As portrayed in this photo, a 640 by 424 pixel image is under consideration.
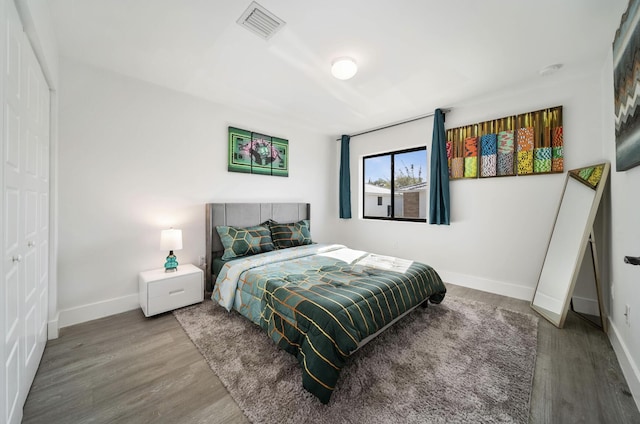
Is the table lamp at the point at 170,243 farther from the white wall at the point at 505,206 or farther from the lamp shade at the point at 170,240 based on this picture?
the white wall at the point at 505,206

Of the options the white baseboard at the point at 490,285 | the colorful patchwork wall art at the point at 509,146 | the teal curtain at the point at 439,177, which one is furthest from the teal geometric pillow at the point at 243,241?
the colorful patchwork wall art at the point at 509,146

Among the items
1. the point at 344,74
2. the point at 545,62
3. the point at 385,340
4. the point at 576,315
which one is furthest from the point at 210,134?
the point at 576,315

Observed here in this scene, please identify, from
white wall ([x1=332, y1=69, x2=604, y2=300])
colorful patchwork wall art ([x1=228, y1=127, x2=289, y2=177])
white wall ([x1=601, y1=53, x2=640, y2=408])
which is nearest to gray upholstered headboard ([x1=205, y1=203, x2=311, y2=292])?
colorful patchwork wall art ([x1=228, y1=127, x2=289, y2=177])

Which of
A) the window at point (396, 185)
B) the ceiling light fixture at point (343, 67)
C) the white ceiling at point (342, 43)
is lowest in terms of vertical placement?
the window at point (396, 185)

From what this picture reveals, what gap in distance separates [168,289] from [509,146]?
A: 13.9 feet

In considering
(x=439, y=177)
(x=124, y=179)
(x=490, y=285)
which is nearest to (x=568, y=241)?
(x=490, y=285)

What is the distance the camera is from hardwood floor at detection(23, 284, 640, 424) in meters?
1.36

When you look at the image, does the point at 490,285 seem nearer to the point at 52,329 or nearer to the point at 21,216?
the point at 21,216

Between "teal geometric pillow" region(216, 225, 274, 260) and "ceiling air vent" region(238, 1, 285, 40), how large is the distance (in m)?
2.13

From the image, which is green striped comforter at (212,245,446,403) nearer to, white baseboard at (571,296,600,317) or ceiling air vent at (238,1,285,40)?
white baseboard at (571,296,600,317)

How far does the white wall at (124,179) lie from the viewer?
2346mm

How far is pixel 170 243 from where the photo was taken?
2641mm

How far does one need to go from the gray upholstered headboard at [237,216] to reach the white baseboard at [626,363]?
3.58 m

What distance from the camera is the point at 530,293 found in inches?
115
